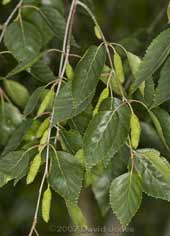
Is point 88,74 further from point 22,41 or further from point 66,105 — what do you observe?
point 22,41

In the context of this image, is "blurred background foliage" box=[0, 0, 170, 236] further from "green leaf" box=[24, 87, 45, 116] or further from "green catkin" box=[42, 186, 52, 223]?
"green catkin" box=[42, 186, 52, 223]

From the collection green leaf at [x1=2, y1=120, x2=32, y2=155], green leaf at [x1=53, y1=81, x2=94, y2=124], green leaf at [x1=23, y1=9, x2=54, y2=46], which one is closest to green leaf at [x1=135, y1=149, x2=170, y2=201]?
green leaf at [x1=53, y1=81, x2=94, y2=124]

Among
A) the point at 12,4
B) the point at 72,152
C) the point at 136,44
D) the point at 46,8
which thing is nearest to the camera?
the point at 72,152

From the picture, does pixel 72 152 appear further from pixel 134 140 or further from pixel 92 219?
pixel 92 219

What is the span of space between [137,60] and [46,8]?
0.24 meters

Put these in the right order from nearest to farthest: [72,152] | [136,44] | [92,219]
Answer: [72,152] → [136,44] → [92,219]

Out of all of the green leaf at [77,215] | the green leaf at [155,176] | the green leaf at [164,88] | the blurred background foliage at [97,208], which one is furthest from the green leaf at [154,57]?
the blurred background foliage at [97,208]

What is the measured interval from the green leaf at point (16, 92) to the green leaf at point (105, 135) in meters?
0.40

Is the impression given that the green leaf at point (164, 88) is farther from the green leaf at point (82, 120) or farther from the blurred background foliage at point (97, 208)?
the blurred background foliage at point (97, 208)

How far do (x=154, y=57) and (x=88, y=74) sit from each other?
4.1 inches

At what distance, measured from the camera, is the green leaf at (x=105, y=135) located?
3.04 feet

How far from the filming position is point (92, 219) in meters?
2.16

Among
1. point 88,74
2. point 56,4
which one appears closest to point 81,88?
point 88,74

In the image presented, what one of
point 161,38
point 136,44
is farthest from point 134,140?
point 136,44
